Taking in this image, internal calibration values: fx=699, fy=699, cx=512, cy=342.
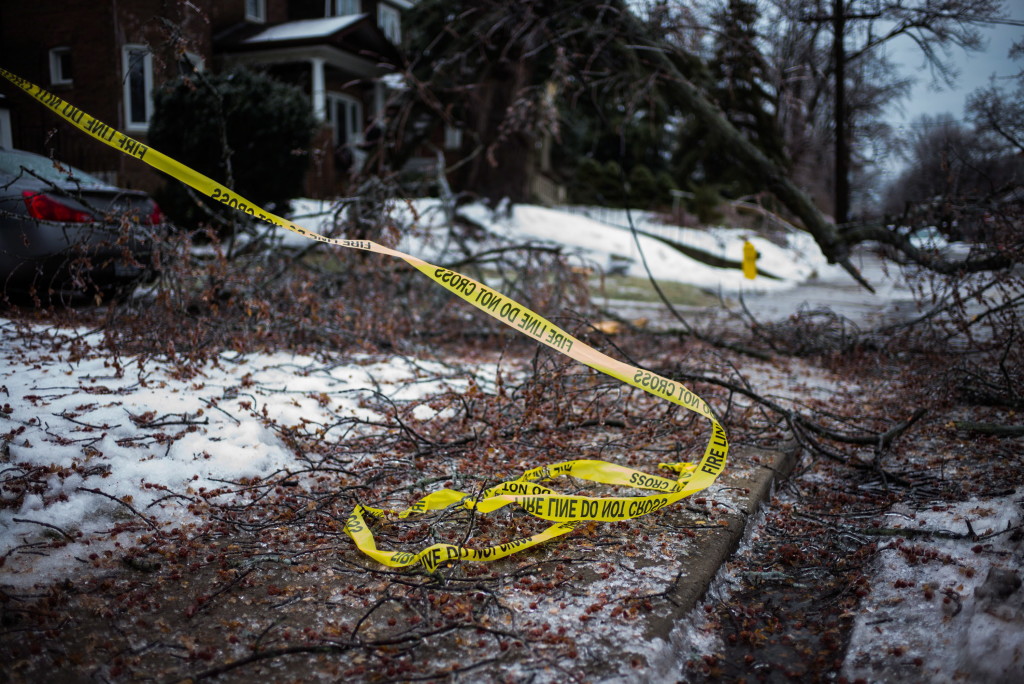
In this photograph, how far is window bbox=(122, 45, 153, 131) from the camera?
5.70m

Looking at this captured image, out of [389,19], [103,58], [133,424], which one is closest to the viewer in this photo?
[133,424]

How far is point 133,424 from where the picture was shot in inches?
137

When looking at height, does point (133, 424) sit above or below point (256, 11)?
below

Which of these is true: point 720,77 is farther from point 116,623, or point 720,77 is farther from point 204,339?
point 116,623

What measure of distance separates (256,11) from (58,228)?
6619 millimetres

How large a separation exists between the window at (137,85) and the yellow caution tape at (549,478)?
2.62m

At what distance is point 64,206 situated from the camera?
520 centimetres

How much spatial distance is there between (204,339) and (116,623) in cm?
325

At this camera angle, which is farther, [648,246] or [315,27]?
[648,246]

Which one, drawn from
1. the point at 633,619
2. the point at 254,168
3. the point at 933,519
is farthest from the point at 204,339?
the point at 254,168

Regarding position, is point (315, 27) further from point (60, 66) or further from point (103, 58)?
point (60, 66)

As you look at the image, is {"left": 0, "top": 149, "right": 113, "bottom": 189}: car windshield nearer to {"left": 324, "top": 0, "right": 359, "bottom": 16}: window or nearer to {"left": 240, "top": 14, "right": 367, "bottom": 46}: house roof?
{"left": 240, "top": 14, "right": 367, "bottom": 46}: house roof

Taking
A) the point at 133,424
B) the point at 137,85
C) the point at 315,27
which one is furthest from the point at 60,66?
the point at 315,27

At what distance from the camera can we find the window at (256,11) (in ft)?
28.8
